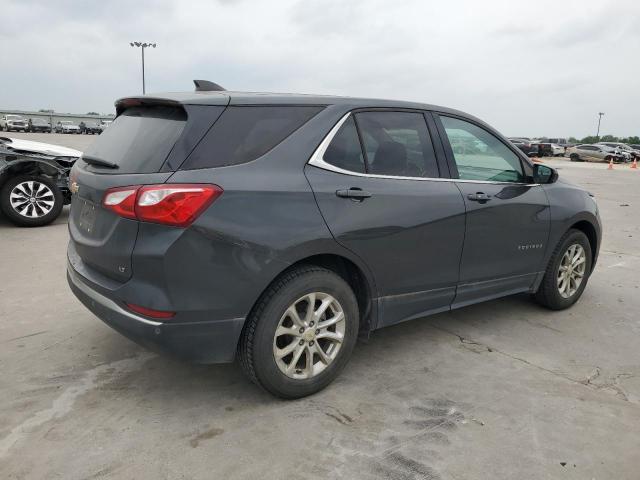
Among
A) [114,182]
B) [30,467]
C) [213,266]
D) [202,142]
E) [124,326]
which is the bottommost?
[30,467]

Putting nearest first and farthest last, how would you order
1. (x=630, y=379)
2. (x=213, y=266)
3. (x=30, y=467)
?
(x=30, y=467) < (x=213, y=266) < (x=630, y=379)

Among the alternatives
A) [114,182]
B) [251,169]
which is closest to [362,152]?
[251,169]

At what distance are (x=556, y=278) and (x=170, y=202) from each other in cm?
339

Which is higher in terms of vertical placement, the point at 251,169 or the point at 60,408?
the point at 251,169

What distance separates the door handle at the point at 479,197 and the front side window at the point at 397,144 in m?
0.31

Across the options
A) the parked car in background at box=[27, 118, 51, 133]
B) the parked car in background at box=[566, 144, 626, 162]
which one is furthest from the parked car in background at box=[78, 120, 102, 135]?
the parked car in background at box=[566, 144, 626, 162]

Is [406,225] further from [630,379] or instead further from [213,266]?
[630,379]

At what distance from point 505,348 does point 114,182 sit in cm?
285

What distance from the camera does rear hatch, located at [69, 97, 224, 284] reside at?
8.68ft

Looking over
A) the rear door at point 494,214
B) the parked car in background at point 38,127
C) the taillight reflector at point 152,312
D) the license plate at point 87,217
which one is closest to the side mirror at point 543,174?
the rear door at point 494,214

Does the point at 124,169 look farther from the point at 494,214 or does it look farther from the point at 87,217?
the point at 494,214

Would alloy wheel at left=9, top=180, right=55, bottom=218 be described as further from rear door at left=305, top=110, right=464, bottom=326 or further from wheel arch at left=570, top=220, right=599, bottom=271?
wheel arch at left=570, top=220, right=599, bottom=271

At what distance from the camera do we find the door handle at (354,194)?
2.99 m

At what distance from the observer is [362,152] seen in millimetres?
3189
